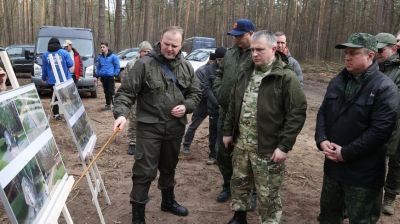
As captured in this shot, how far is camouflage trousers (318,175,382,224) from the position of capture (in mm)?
3092

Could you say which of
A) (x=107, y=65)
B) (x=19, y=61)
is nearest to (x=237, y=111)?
(x=107, y=65)

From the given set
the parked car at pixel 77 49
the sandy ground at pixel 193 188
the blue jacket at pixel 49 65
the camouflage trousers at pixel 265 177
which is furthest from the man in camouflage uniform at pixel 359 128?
the parked car at pixel 77 49

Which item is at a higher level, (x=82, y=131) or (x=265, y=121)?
(x=265, y=121)

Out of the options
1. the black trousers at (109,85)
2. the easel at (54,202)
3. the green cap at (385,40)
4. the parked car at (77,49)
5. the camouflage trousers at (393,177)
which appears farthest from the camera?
the parked car at (77,49)

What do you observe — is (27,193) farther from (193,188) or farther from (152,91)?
(193,188)

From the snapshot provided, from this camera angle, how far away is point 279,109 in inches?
136

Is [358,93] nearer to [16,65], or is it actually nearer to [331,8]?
[16,65]

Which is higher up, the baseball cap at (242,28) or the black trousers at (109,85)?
the baseball cap at (242,28)

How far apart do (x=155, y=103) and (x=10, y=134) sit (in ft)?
5.99

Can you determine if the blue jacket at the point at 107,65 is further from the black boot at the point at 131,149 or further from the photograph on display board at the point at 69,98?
the photograph on display board at the point at 69,98

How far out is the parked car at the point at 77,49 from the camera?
40.1ft

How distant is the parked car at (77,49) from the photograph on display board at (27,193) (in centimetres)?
1036

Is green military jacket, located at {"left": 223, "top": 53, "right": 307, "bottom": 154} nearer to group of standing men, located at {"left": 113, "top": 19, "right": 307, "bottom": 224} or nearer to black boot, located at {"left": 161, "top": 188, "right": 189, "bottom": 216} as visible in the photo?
group of standing men, located at {"left": 113, "top": 19, "right": 307, "bottom": 224}

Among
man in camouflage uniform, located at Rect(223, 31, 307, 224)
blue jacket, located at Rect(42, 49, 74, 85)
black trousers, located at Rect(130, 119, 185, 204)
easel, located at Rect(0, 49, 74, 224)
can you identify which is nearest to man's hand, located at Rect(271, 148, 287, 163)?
man in camouflage uniform, located at Rect(223, 31, 307, 224)
